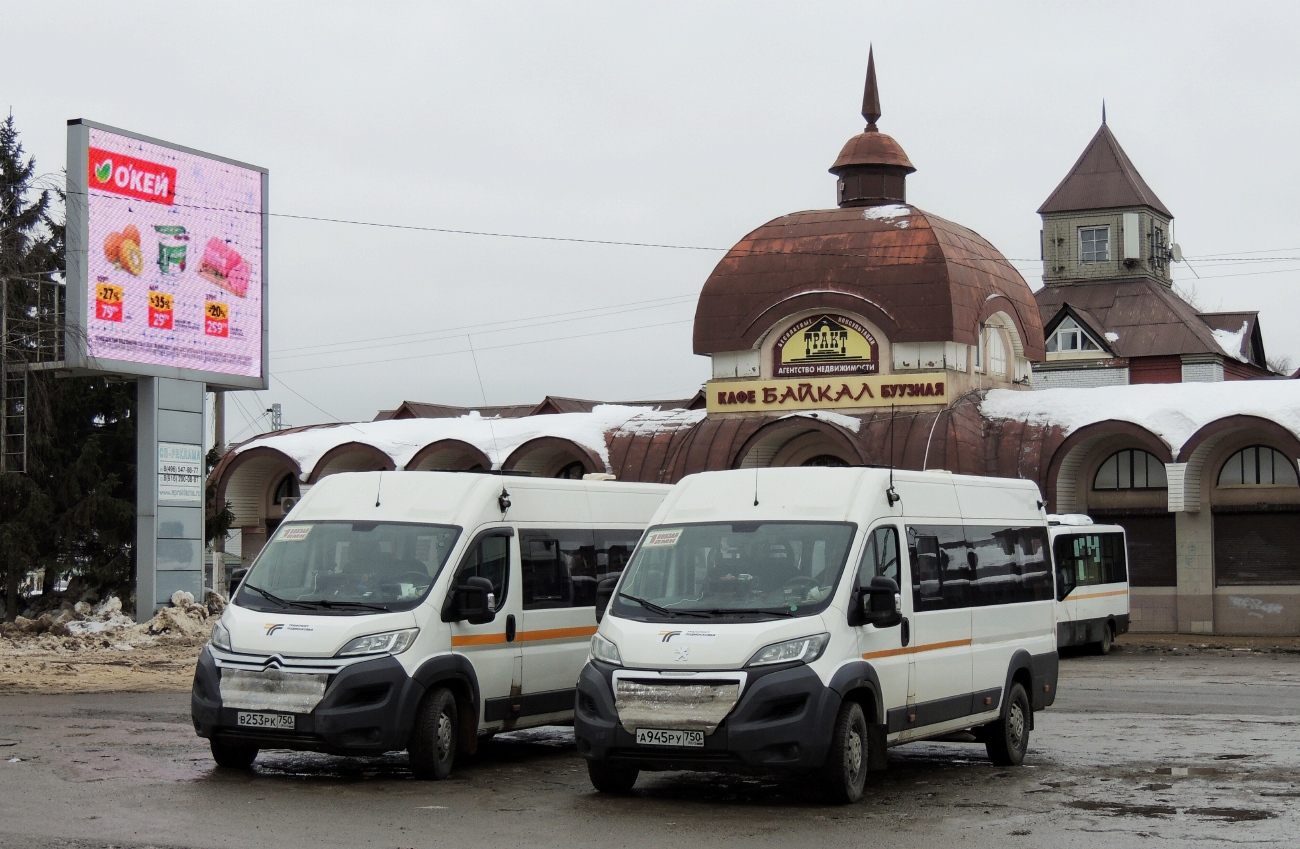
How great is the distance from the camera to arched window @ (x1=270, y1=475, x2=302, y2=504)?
4369 centimetres

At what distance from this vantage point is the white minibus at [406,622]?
472 inches

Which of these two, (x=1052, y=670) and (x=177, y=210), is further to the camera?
(x=177, y=210)

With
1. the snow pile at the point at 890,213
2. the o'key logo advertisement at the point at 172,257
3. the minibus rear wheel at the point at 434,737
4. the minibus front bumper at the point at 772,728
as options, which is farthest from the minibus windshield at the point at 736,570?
the snow pile at the point at 890,213

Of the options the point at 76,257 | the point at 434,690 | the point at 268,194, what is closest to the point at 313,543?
the point at 434,690

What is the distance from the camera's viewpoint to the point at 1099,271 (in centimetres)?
7150

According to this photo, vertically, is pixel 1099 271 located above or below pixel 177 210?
above

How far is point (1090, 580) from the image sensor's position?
29.7 m

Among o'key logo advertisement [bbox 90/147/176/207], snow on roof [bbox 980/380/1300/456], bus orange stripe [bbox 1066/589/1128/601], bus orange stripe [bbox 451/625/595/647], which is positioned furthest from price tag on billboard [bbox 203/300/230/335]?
snow on roof [bbox 980/380/1300/456]

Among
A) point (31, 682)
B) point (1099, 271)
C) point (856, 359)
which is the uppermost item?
point (1099, 271)

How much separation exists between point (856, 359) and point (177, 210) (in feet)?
52.5

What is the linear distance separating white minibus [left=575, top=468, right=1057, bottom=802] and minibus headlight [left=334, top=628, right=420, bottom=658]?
1.53 meters

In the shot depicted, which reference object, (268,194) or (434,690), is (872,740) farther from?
(268,194)

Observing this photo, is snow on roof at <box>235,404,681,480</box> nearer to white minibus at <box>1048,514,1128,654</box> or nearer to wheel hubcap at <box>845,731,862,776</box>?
white minibus at <box>1048,514,1128,654</box>

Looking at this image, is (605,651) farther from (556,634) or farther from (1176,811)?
(1176,811)
